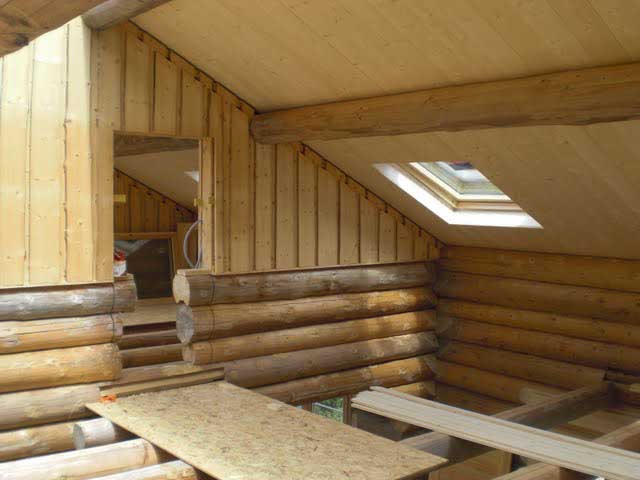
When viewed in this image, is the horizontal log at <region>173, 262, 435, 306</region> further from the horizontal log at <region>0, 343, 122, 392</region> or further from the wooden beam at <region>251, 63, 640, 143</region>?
the wooden beam at <region>251, 63, 640, 143</region>

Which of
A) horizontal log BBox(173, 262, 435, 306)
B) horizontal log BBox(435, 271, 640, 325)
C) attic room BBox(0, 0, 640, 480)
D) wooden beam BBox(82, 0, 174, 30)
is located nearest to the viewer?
attic room BBox(0, 0, 640, 480)

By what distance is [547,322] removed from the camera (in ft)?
25.7

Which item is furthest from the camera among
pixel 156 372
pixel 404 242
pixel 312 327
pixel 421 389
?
pixel 421 389

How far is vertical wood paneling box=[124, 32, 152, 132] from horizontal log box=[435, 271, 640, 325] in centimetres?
430

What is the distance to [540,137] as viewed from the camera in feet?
18.0

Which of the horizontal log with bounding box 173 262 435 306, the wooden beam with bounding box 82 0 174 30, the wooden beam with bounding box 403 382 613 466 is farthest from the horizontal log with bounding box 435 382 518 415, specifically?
the wooden beam with bounding box 82 0 174 30

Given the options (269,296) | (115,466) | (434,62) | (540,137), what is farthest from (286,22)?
(115,466)

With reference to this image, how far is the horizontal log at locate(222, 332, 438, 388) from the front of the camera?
6992mm

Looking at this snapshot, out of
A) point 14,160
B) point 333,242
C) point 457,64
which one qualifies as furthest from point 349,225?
point 14,160

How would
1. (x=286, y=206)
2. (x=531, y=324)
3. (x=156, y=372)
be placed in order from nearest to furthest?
(x=156, y=372), (x=286, y=206), (x=531, y=324)

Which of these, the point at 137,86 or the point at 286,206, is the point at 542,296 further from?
the point at 137,86

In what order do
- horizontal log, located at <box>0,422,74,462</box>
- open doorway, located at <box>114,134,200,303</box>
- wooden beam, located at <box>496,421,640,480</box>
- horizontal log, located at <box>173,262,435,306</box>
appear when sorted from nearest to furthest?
wooden beam, located at <box>496,421,640,480</box>, horizontal log, located at <box>0,422,74,462</box>, horizontal log, located at <box>173,262,435,306</box>, open doorway, located at <box>114,134,200,303</box>

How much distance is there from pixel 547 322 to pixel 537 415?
2.16m

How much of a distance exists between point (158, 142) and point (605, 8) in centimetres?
548
